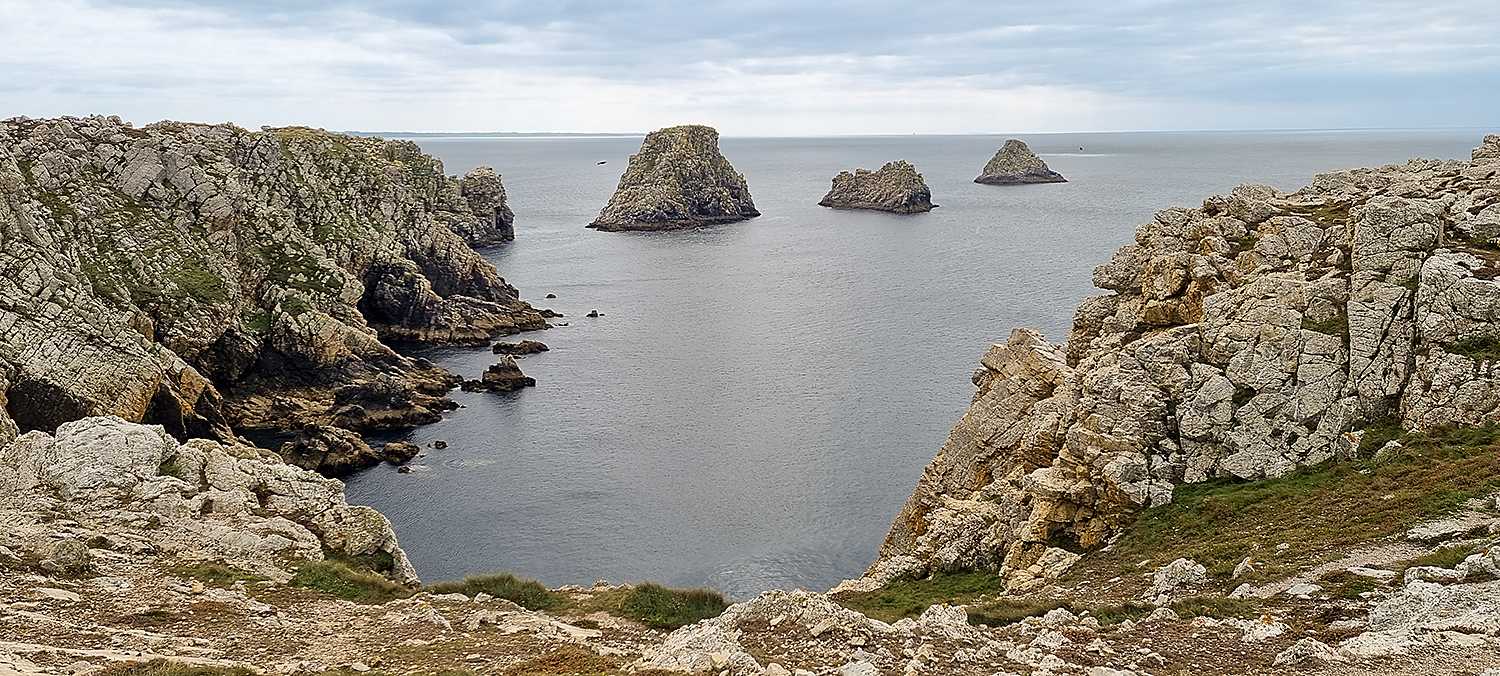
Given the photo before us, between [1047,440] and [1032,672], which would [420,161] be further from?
[1032,672]

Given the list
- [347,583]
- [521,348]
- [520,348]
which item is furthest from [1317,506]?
[520,348]

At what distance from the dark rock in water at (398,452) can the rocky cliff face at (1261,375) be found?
43.0 meters

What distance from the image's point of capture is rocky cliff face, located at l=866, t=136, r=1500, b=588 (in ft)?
94.6

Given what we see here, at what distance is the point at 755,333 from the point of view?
10931 cm

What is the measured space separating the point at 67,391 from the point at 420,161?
372ft

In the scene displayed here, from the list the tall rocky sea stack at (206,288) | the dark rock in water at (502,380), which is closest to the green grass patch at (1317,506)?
the tall rocky sea stack at (206,288)

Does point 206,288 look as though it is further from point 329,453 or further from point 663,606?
point 663,606

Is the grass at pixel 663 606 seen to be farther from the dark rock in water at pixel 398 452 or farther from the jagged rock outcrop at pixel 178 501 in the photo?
the dark rock in water at pixel 398 452

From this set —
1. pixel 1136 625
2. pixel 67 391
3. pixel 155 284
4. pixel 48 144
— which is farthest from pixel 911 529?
pixel 48 144

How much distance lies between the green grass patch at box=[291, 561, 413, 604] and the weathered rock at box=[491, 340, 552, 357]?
2925 inches

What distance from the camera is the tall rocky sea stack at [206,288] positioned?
211ft

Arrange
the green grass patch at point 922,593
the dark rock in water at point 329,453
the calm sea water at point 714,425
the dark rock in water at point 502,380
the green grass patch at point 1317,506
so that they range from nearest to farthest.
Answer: the green grass patch at point 1317,506 → the green grass patch at point 922,593 → the calm sea water at point 714,425 → the dark rock in water at point 329,453 → the dark rock in water at point 502,380

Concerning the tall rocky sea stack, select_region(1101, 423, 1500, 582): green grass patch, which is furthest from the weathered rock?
select_region(1101, 423, 1500, 582): green grass patch

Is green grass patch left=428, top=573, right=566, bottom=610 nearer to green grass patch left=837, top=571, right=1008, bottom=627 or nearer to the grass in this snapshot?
the grass
